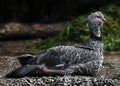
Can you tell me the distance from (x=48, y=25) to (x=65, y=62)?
7.55m

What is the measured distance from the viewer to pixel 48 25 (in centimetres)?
1736

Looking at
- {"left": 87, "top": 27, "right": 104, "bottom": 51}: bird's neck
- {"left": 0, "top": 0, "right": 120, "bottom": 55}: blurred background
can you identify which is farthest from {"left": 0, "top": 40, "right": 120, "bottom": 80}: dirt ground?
{"left": 87, "top": 27, "right": 104, "bottom": 51}: bird's neck

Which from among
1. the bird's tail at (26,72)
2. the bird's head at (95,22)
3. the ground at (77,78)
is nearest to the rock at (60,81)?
the ground at (77,78)

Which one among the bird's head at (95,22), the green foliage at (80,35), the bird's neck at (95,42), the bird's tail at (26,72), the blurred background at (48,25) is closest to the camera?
the bird's tail at (26,72)

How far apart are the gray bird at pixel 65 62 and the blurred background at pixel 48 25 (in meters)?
3.47

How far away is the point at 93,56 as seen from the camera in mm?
10031

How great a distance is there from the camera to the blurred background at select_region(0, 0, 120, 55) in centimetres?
1448

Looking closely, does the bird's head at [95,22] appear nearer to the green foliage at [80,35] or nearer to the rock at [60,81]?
the rock at [60,81]

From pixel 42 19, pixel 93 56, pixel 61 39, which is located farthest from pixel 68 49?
pixel 42 19

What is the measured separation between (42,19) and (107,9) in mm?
3924

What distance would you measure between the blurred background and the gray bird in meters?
3.47

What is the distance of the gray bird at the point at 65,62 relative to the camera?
9703 millimetres

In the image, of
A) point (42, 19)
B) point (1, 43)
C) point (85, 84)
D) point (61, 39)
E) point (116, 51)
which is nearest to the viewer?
point (85, 84)

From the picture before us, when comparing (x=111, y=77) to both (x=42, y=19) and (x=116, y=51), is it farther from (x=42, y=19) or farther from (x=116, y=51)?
(x=42, y=19)
